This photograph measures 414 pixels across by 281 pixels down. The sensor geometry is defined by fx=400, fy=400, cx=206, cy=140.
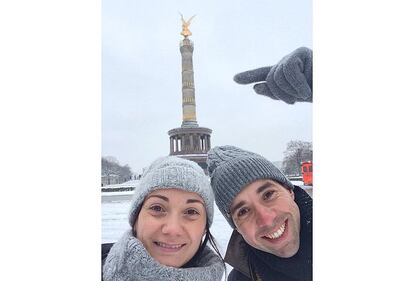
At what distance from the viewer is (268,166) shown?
2.58 feet

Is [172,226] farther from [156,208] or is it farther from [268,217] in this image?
[268,217]

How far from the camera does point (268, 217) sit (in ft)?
2.51

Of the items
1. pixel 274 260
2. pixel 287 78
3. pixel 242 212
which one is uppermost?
pixel 287 78

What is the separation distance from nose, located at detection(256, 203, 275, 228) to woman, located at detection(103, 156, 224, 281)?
9cm

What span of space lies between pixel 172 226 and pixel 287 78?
379mm

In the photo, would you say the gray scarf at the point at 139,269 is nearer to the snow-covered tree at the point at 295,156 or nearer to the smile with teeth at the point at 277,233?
the smile with teeth at the point at 277,233

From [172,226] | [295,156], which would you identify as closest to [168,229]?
[172,226]

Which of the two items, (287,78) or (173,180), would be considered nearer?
(173,180)

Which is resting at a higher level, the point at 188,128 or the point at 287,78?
the point at 287,78

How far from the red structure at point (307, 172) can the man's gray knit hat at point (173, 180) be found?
19 centimetres

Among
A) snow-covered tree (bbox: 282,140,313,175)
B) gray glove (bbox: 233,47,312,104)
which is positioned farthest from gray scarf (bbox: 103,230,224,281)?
gray glove (bbox: 233,47,312,104)
